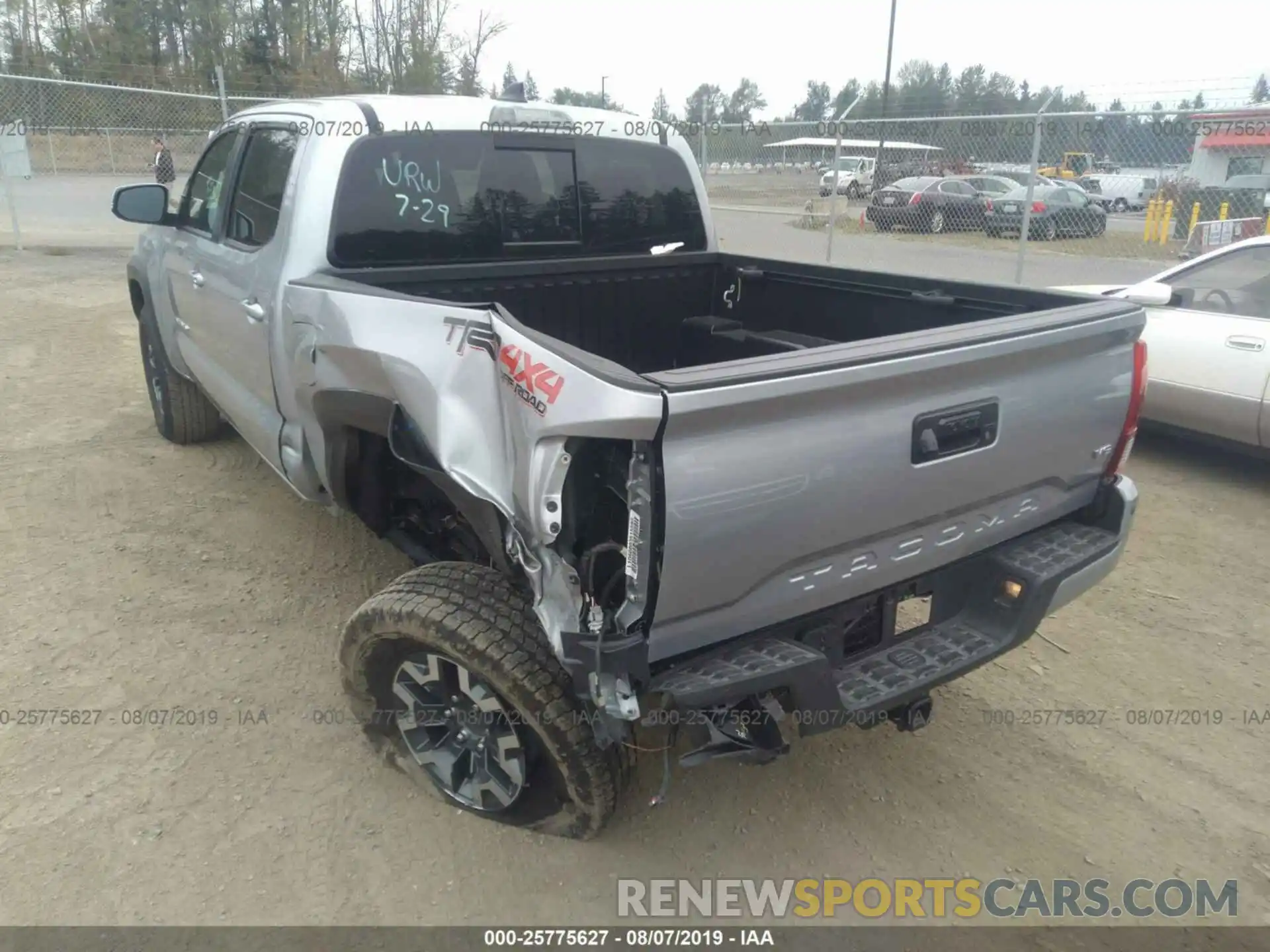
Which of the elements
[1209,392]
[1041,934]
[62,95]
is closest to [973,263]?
[1209,392]

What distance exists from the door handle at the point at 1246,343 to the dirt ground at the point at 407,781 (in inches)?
50.2

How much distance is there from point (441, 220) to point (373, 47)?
120ft

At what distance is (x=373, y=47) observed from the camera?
3525cm

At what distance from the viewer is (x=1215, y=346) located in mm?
5332

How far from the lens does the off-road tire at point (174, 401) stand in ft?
17.9

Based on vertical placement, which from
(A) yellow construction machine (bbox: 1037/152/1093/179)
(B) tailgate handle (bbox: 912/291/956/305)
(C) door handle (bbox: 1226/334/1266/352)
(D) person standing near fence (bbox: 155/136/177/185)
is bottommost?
(C) door handle (bbox: 1226/334/1266/352)

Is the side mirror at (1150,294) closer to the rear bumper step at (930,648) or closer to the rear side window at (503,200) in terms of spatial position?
the rear bumper step at (930,648)

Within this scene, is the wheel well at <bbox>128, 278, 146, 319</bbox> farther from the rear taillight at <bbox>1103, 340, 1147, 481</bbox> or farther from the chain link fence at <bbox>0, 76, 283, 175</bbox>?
the chain link fence at <bbox>0, 76, 283, 175</bbox>

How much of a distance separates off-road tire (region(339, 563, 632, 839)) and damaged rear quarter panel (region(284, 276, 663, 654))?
0.29 meters

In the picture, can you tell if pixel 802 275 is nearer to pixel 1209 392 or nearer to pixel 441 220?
pixel 441 220

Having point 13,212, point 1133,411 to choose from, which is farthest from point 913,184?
point 1133,411

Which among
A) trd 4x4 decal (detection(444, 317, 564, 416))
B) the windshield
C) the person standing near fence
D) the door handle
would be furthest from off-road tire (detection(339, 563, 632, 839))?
the person standing near fence

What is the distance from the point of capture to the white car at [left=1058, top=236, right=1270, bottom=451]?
5145 millimetres

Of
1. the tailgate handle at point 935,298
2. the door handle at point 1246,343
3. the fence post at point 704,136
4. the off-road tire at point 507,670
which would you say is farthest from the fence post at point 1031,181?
the off-road tire at point 507,670
